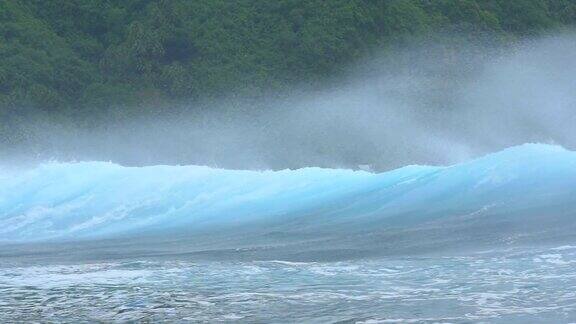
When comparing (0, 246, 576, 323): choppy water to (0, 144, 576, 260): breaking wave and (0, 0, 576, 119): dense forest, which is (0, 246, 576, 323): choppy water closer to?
(0, 144, 576, 260): breaking wave

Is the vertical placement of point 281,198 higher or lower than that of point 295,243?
higher

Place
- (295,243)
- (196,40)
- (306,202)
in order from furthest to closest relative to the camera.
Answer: (196,40) → (306,202) → (295,243)

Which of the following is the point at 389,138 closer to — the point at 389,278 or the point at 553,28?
the point at 553,28

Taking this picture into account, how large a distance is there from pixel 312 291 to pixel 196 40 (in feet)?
111

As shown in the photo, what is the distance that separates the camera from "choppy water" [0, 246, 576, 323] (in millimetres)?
8508

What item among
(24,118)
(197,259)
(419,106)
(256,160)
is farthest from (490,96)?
(197,259)

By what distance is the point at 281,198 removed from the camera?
733 inches

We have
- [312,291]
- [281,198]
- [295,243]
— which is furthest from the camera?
[281,198]

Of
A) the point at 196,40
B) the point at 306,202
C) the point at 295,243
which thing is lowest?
the point at 295,243

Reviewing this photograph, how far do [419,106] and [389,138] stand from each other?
3734 millimetres

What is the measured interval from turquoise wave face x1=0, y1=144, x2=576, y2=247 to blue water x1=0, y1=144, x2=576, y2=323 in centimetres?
4

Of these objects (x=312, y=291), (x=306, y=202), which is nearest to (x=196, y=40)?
(x=306, y=202)

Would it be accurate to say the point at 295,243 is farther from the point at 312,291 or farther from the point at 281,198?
the point at 281,198

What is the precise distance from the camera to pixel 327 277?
1033 centimetres
